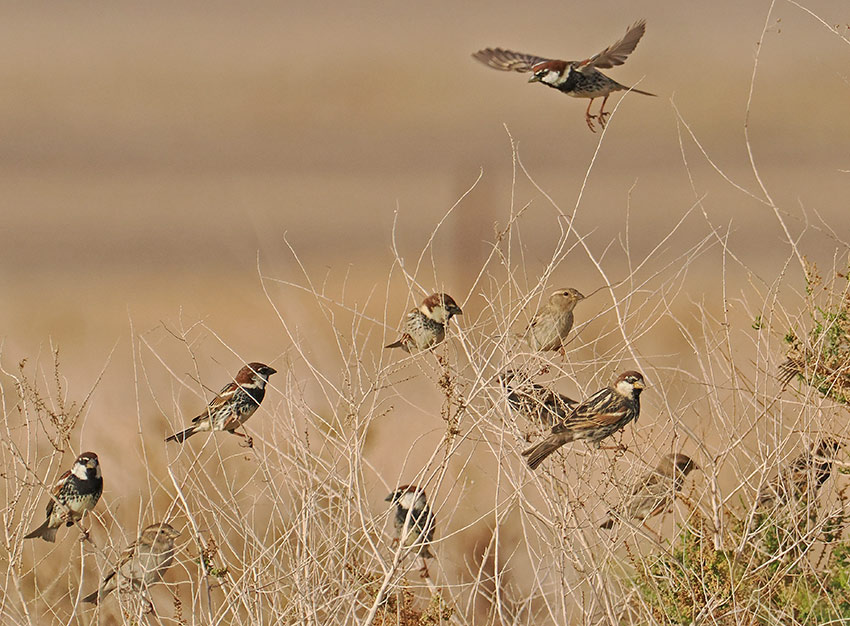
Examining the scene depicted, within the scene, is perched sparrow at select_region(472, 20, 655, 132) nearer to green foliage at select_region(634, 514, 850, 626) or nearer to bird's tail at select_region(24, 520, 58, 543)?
green foliage at select_region(634, 514, 850, 626)

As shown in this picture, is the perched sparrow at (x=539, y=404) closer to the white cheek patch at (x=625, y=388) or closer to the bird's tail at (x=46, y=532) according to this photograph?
the white cheek patch at (x=625, y=388)

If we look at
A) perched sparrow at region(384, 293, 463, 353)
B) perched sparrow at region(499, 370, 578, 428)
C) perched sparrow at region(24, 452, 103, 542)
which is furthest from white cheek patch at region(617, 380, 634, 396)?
perched sparrow at region(24, 452, 103, 542)

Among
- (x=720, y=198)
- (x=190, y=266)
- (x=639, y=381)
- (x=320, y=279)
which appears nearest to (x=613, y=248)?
(x=720, y=198)

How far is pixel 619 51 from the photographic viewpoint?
7.56 m

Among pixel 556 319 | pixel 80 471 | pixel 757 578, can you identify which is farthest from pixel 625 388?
pixel 80 471

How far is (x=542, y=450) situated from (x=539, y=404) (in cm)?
36

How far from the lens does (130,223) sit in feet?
96.6

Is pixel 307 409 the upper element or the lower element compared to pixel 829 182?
upper

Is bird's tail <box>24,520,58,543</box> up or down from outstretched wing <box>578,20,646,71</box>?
down

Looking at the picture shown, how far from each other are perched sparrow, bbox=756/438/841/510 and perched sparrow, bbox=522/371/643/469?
75 cm

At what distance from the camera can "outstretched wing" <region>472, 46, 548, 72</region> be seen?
8969 millimetres

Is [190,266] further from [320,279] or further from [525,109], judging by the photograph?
[525,109]

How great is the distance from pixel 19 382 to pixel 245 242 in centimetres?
2166

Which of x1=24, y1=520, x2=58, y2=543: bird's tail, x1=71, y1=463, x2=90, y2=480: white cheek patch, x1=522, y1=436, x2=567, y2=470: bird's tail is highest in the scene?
x1=522, y1=436, x2=567, y2=470: bird's tail
